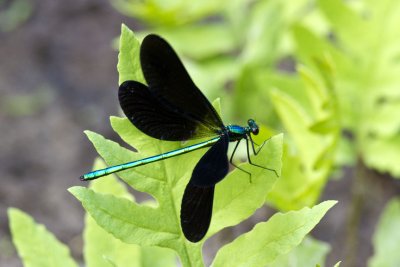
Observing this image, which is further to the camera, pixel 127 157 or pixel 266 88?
pixel 266 88

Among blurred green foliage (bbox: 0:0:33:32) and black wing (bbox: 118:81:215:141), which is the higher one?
blurred green foliage (bbox: 0:0:33:32)

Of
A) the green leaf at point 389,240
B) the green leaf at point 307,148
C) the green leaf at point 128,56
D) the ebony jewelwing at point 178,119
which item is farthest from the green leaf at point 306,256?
the green leaf at point 128,56

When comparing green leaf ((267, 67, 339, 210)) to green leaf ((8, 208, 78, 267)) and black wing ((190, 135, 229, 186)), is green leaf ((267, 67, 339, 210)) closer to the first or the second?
black wing ((190, 135, 229, 186))

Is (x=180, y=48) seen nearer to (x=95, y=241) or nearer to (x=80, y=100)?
(x=95, y=241)

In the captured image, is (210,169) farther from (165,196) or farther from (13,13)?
(13,13)

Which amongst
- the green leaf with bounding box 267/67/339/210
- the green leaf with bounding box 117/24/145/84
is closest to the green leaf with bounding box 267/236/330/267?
the green leaf with bounding box 267/67/339/210

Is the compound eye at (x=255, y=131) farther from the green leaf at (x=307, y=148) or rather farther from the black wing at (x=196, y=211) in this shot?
the black wing at (x=196, y=211)

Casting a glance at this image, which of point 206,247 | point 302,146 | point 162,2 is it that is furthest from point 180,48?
point 206,247

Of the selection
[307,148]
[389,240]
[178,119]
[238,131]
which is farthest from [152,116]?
[389,240]
